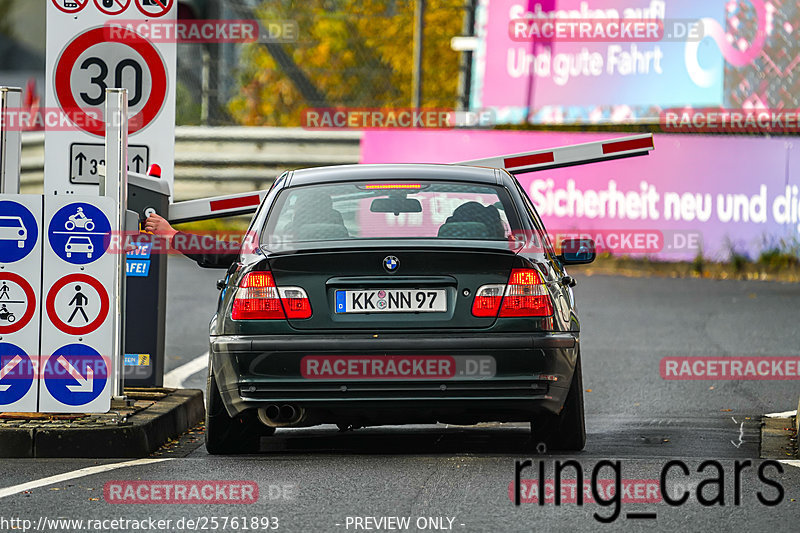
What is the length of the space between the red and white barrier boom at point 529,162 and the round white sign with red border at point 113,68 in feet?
1.94

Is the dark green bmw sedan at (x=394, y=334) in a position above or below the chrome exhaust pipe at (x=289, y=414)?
above

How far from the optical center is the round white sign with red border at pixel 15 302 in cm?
849

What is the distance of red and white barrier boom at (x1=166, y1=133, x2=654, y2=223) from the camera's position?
9914 mm

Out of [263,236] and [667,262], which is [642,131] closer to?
[667,262]

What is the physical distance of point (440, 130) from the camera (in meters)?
19.3

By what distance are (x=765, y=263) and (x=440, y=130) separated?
4.03 metres

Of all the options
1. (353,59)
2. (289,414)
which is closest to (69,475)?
(289,414)

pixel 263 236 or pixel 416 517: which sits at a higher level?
pixel 263 236

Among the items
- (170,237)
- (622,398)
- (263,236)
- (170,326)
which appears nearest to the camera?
(263,236)

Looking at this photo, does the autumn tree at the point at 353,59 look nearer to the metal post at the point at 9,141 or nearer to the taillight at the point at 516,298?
the metal post at the point at 9,141

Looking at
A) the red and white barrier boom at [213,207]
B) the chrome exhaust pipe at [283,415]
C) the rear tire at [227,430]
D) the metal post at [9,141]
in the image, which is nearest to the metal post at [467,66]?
the red and white barrier boom at [213,207]

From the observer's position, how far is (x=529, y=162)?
1023 cm

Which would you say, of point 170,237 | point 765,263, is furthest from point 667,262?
point 170,237

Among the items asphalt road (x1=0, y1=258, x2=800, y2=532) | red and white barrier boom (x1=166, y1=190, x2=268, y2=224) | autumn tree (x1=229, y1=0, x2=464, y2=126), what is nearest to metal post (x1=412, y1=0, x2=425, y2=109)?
autumn tree (x1=229, y1=0, x2=464, y2=126)
